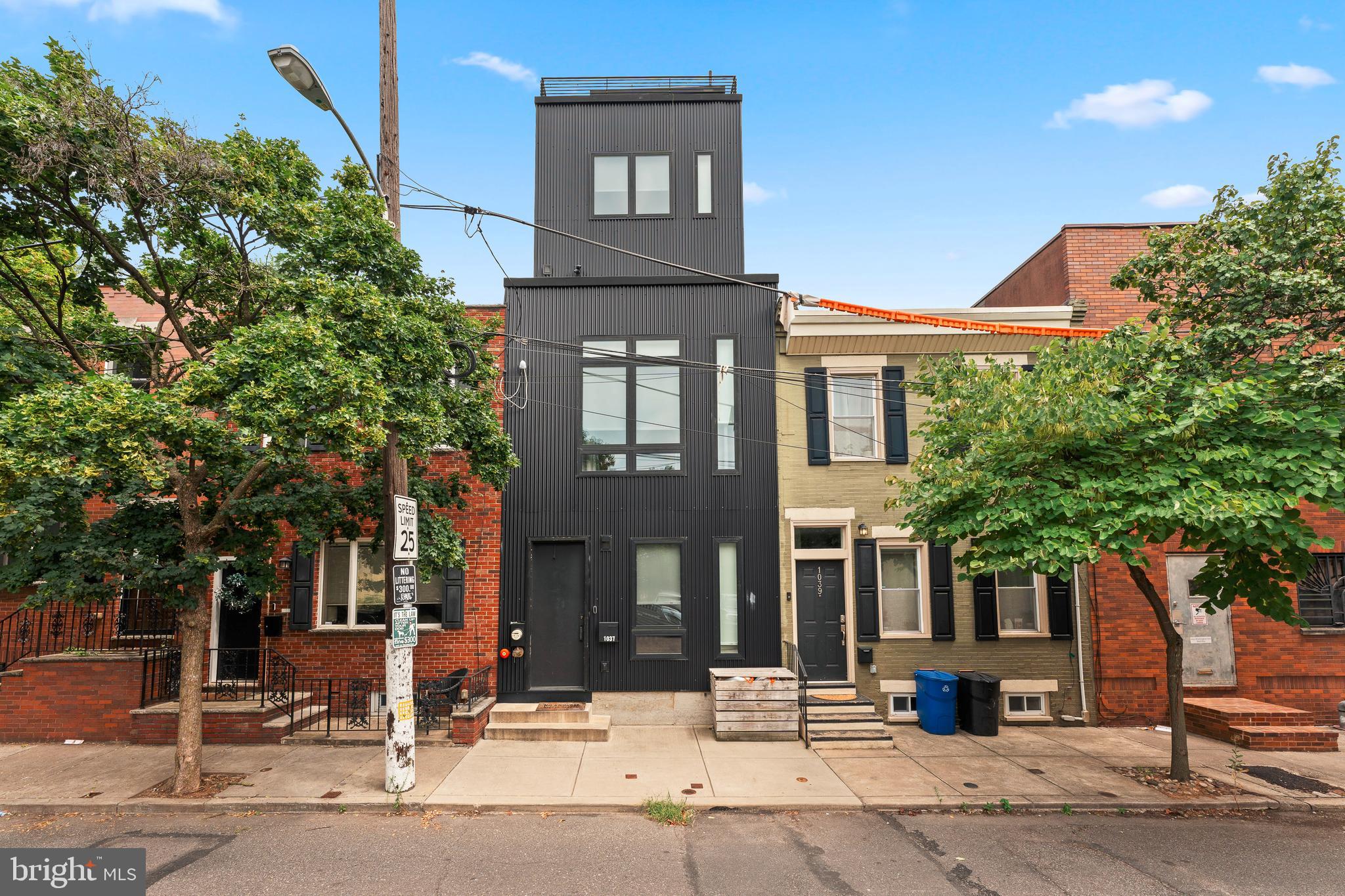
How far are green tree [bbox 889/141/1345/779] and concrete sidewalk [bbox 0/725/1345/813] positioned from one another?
1.59m

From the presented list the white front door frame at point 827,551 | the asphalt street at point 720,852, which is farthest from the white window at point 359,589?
the white front door frame at point 827,551

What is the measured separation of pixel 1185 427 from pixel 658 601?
793 cm

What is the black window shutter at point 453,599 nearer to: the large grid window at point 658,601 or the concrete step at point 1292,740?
the large grid window at point 658,601

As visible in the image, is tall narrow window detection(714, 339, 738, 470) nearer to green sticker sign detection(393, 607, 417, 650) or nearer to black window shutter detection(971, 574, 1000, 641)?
black window shutter detection(971, 574, 1000, 641)

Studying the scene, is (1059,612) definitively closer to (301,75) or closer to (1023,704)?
(1023,704)

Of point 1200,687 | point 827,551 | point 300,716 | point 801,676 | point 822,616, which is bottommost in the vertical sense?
point 300,716

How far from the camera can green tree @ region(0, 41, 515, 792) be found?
7.32 meters

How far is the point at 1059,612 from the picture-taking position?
41.2ft

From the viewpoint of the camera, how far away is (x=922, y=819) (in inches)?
319

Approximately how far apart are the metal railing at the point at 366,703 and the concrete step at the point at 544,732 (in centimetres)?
56

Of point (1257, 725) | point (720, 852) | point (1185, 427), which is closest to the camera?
point (720, 852)

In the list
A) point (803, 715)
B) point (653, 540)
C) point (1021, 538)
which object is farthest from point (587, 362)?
point (1021, 538)

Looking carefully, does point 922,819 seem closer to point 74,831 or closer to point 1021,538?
point 1021,538

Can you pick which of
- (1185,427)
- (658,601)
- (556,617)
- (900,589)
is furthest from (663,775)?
(1185,427)
